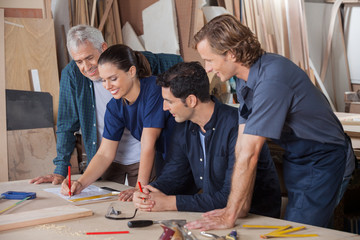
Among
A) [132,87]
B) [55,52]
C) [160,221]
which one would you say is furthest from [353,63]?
[160,221]

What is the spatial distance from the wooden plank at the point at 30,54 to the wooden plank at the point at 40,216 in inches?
127

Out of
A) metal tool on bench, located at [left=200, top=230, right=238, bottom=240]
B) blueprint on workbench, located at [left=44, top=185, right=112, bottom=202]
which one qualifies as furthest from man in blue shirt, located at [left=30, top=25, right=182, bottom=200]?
metal tool on bench, located at [left=200, top=230, right=238, bottom=240]

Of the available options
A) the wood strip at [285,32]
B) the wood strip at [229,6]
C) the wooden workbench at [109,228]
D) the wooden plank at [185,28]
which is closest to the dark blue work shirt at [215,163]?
the wooden workbench at [109,228]

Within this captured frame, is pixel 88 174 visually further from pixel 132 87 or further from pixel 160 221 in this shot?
pixel 160 221

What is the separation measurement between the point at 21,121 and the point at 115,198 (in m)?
2.86

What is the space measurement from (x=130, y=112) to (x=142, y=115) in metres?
0.08

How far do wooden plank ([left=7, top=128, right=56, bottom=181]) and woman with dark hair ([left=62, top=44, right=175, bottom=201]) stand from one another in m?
A: 2.29

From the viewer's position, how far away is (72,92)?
3240 mm

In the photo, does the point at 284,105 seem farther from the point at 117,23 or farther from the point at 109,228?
the point at 117,23

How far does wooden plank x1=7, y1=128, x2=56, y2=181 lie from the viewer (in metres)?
4.85

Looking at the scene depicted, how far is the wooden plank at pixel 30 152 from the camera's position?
4.85 m

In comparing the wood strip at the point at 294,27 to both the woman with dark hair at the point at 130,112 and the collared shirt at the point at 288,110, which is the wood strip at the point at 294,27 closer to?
the woman with dark hair at the point at 130,112

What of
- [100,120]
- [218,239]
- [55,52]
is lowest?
[218,239]

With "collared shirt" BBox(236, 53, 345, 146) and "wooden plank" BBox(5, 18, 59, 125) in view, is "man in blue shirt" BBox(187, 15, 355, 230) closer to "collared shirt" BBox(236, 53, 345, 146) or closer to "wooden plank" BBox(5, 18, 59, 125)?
"collared shirt" BBox(236, 53, 345, 146)
